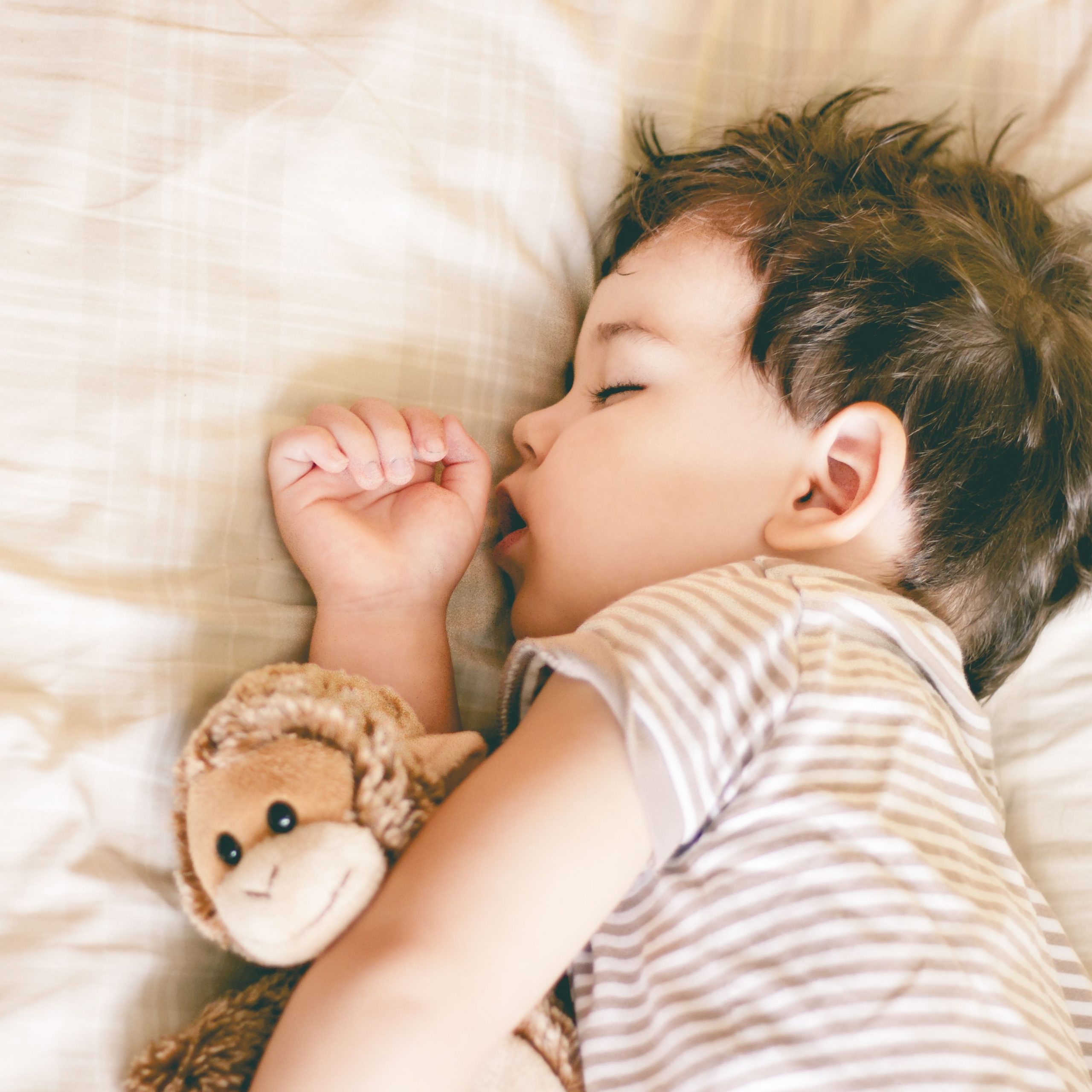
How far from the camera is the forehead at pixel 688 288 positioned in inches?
34.6

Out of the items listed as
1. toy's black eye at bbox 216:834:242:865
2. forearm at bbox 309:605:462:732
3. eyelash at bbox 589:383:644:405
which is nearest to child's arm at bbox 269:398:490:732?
forearm at bbox 309:605:462:732

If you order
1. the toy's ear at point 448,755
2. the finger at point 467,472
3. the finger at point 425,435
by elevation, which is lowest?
the toy's ear at point 448,755

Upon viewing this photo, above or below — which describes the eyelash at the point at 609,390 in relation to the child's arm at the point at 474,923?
above

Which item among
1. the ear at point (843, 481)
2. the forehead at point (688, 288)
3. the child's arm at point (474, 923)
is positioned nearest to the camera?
the child's arm at point (474, 923)

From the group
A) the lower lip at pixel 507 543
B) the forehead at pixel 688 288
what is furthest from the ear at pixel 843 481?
the lower lip at pixel 507 543

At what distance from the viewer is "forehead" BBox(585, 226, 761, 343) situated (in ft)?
2.89

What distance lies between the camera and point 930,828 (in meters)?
0.68

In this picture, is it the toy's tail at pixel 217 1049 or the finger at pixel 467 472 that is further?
the finger at pixel 467 472

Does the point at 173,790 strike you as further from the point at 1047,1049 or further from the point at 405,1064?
the point at 1047,1049

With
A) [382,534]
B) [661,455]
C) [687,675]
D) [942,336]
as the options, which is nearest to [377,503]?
[382,534]

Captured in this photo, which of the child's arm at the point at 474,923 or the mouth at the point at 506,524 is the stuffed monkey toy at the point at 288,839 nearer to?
the child's arm at the point at 474,923

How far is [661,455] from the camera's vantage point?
33.2 inches

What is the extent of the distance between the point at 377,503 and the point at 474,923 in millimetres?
448

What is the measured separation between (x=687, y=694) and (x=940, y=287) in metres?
0.46
